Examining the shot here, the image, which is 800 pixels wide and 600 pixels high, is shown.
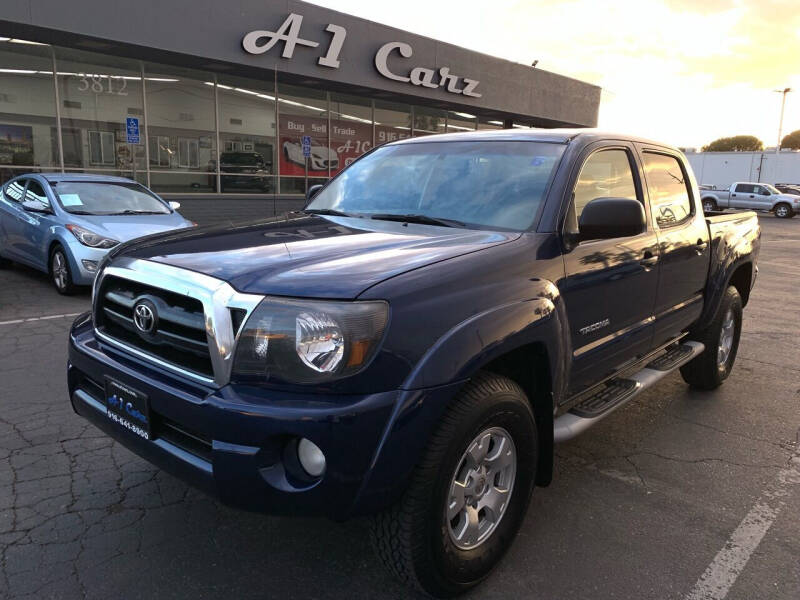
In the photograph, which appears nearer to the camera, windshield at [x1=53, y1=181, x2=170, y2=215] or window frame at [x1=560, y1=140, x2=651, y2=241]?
window frame at [x1=560, y1=140, x2=651, y2=241]

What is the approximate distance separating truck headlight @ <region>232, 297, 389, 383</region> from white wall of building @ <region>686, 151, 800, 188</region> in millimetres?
51393

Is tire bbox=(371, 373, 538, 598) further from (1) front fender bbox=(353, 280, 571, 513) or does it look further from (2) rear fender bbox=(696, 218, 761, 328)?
(2) rear fender bbox=(696, 218, 761, 328)

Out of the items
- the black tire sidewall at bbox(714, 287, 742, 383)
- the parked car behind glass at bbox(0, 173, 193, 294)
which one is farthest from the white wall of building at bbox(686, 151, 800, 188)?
the black tire sidewall at bbox(714, 287, 742, 383)

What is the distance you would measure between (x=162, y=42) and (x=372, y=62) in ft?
20.2

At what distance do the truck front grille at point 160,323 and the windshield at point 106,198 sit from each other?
619 centimetres

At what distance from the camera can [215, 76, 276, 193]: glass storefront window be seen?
57.8 feet

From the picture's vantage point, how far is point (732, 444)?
3949 mm

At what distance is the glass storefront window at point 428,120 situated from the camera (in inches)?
886

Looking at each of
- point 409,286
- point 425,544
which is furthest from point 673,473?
point 409,286

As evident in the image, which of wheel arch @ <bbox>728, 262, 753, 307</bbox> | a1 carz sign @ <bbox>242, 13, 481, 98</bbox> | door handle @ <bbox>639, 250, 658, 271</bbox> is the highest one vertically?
a1 carz sign @ <bbox>242, 13, 481, 98</bbox>

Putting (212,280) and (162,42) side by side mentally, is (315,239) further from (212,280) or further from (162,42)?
(162,42)

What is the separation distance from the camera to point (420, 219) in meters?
3.20

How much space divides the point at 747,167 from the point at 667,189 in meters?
53.7

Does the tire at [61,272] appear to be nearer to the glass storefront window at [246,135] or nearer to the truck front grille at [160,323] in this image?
the truck front grille at [160,323]
